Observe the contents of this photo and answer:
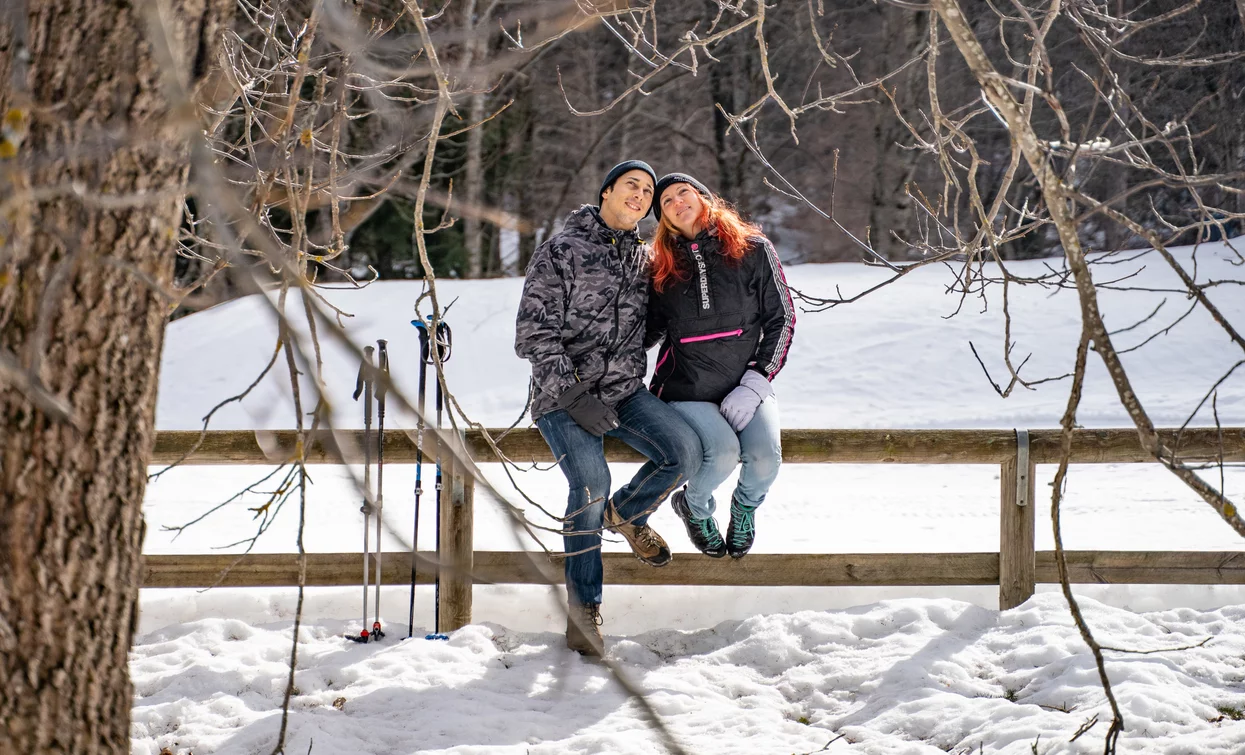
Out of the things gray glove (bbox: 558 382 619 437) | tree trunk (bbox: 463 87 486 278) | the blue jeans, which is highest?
tree trunk (bbox: 463 87 486 278)

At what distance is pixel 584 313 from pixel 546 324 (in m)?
0.16

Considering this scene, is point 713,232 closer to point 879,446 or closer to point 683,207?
point 683,207

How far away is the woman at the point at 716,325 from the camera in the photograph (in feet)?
12.0

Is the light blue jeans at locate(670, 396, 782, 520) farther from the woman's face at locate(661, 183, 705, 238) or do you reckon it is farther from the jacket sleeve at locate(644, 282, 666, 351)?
the woman's face at locate(661, 183, 705, 238)

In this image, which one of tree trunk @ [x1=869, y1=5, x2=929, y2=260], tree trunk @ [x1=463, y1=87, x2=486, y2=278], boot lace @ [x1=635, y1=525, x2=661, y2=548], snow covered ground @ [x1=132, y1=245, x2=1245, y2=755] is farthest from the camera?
tree trunk @ [x1=869, y1=5, x2=929, y2=260]

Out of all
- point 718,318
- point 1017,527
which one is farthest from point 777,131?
point 718,318

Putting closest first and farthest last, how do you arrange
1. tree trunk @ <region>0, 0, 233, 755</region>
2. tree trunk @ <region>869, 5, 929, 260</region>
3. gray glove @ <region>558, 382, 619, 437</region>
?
tree trunk @ <region>0, 0, 233, 755</region>, gray glove @ <region>558, 382, 619, 437</region>, tree trunk @ <region>869, 5, 929, 260</region>

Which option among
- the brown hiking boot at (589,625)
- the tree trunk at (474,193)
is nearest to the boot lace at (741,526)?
the brown hiking boot at (589,625)

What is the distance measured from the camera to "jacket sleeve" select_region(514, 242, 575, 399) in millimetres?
3504

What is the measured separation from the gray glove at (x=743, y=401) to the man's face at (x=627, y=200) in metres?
0.70

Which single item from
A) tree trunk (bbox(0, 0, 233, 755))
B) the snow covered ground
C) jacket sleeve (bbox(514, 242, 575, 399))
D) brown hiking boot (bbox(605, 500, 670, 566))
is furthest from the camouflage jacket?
tree trunk (bbox(0, 0, 233, 755))

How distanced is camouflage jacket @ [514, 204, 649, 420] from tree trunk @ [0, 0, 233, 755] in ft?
6.14

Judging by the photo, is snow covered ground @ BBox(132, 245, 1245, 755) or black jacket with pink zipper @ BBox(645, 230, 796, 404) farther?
black jacket with pink zipper @ BBox(645, 230, 796, 404)

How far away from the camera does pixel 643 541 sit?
3691 millimetres
